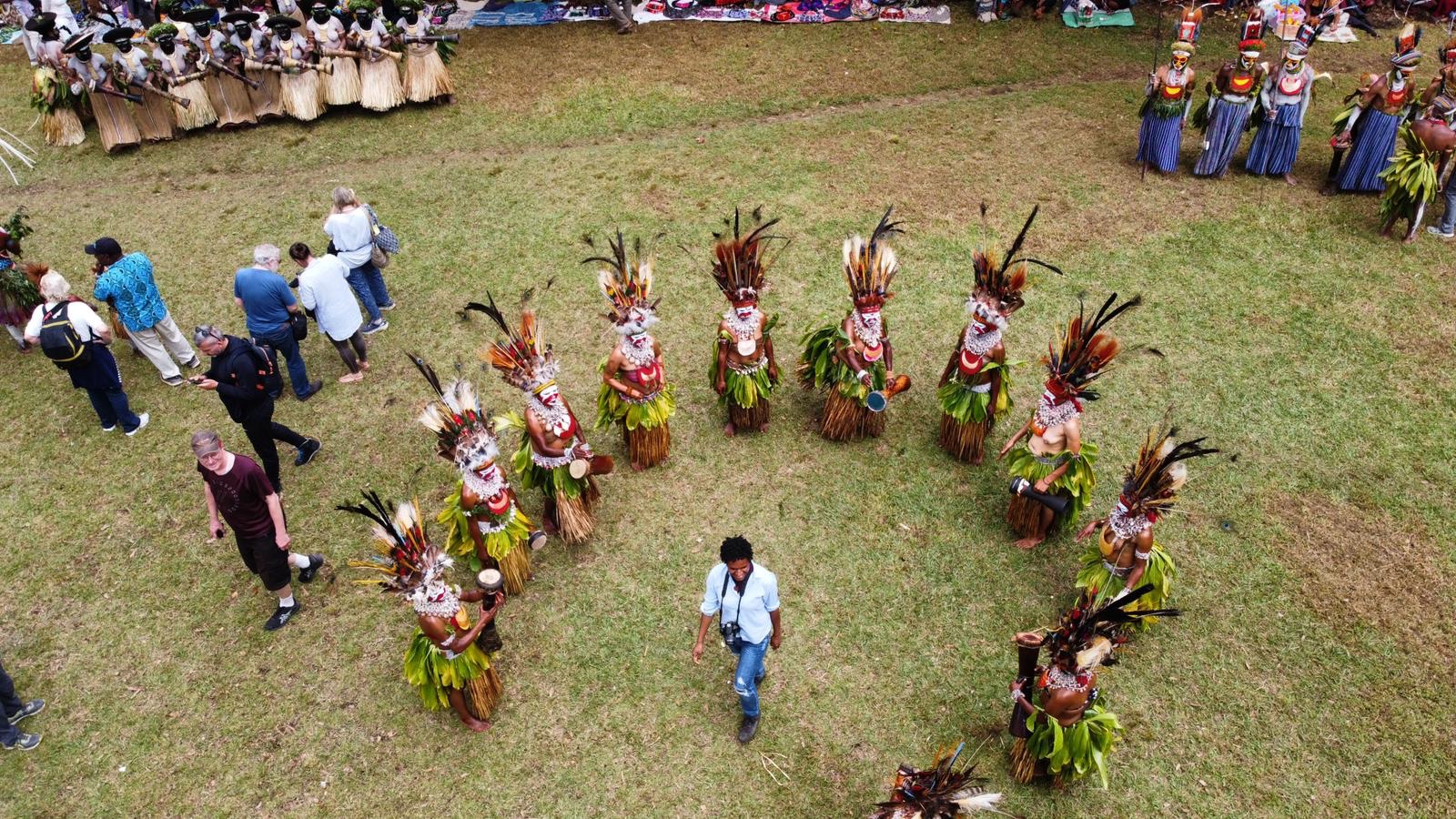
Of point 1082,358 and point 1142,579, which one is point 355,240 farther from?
point 1142,579

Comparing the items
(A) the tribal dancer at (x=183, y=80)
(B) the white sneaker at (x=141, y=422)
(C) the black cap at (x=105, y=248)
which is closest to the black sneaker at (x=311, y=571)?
(B) the white sneaker at (x=141, y=422)

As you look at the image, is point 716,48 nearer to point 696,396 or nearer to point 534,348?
point 696,396

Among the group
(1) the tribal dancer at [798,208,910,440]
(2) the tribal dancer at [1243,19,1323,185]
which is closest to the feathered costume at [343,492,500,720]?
(1) the tribal dancer at [798,208,910,440]

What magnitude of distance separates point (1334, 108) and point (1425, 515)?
28.0 feet

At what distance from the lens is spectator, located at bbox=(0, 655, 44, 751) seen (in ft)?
20.5

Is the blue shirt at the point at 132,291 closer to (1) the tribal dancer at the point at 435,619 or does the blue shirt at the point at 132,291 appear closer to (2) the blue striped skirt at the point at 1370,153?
(1) the tribal dancer at the point at 435,619

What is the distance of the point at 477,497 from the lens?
21.6 feet

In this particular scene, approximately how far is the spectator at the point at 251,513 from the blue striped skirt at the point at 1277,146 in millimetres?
12070

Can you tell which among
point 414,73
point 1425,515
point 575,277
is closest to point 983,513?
point 1425,515

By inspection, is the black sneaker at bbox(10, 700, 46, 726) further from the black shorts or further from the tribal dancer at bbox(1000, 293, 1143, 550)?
the tribal dancer at bbox(1000, 293, 1143, 550)

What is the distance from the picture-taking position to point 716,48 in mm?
15844

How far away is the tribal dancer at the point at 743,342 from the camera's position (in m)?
7.46

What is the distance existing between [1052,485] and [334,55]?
40.6 ft

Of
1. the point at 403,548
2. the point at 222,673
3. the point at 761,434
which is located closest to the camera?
the point at 403,548
